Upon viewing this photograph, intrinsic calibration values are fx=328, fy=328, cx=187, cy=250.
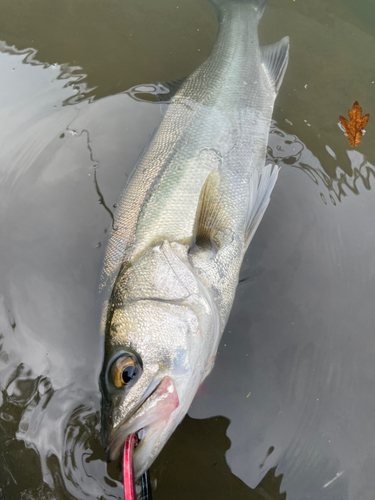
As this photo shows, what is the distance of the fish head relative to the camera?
56.1 inches

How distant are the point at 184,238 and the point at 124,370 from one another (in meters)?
0.76

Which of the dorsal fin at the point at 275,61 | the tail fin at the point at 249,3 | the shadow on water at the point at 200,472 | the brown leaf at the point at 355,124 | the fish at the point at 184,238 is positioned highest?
the tail fin at the point at 249,3

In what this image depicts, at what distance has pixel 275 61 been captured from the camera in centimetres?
261

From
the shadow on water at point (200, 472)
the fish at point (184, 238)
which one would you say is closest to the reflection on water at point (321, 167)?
the fish at point (184, 238)

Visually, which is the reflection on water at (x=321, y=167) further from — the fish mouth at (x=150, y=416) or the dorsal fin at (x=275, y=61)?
the fish mouth at (x=150, y=416)

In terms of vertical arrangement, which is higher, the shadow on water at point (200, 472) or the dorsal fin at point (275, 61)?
the dorsal fin at point (275, 61)

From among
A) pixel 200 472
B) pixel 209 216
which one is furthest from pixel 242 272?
pixel 200 472

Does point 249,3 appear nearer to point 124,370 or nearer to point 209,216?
point 209,216

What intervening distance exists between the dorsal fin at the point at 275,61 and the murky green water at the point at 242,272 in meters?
0.28

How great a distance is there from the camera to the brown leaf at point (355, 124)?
2.71 metres

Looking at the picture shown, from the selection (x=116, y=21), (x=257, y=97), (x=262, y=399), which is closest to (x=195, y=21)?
(x=116, y=21)

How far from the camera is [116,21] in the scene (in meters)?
3.26

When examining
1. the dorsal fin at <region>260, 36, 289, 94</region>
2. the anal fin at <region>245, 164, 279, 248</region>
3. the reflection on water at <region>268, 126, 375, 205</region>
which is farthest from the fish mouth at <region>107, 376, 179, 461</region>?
the dorsal fin at <region>260, 36, 289, 94</region>

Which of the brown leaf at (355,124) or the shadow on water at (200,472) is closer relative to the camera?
the shadow on water at (200,472)
